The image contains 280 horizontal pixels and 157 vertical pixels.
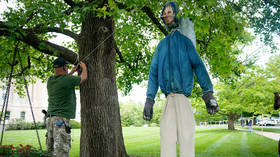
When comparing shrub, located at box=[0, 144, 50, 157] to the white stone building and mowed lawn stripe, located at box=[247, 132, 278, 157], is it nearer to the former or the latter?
mowed lawn stripe, located at box=[247, 132, 278, 157]

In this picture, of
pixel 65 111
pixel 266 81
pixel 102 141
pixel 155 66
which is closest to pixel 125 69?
pixel 102 141

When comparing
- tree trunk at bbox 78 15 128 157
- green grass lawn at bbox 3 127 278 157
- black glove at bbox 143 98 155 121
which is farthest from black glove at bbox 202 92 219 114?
green grass lawn at bbox 3 127 278 157

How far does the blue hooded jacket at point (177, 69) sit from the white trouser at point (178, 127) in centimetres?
12

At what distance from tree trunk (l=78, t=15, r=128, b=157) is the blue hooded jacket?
3469mm

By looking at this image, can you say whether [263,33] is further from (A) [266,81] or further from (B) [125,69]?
(A) [266,81]

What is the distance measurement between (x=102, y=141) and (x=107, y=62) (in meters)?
1.94

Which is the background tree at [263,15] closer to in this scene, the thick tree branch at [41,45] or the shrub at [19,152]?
the thick tree branch at [41,45]

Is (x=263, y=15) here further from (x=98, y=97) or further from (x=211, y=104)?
(x=211, y=104)

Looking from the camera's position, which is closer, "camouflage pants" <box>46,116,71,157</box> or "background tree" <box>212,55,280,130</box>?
"camouflage pants" <box>46,116,71,157</box>

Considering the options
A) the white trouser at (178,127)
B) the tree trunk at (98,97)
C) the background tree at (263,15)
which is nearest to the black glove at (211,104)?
the white trouser at (178,127)

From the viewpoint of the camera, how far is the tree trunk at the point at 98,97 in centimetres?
594

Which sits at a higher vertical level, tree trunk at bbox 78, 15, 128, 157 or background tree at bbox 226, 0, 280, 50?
background tree at bbox 226, 0, 280, 50

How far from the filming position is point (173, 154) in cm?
253

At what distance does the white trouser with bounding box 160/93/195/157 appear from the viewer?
8.16ft
